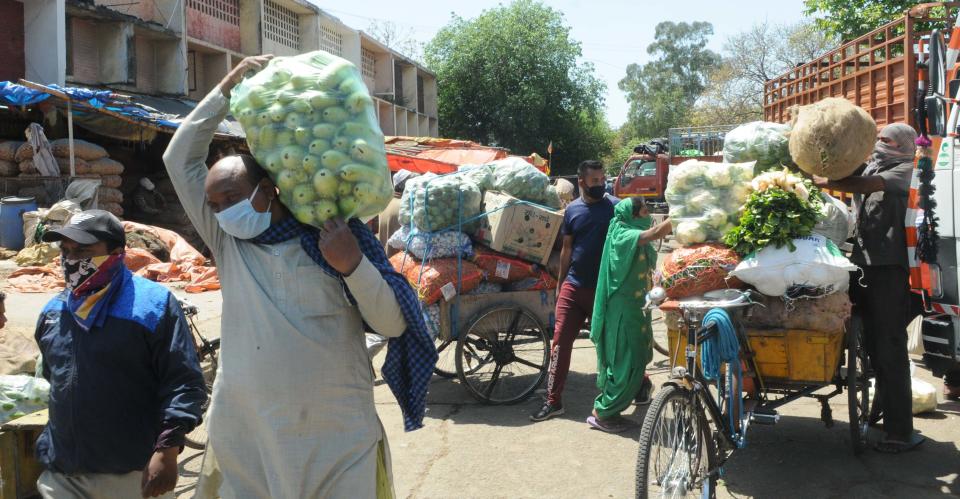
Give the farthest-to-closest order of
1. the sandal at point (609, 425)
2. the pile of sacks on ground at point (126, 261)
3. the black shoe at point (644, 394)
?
the pile of sacks on ground at point (126, 261), the black shoe at point (644, 394), the sandal at point (609, 425)

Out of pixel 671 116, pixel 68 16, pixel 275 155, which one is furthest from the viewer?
pixel 671 116

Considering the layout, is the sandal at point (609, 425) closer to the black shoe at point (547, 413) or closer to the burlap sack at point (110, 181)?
the black shoe at point (547, 413)

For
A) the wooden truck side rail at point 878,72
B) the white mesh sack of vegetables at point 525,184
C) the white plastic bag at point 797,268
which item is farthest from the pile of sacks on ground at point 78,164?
the white plastic bag at point 797,268

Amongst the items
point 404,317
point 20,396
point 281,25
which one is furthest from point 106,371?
point 281,25

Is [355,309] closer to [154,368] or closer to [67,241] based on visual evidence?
[154,368]

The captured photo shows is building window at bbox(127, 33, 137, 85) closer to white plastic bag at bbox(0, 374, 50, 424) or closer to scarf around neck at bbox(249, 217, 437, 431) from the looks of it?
white plastic bag at bbox(0, 374, 50, 424)

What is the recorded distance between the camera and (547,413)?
20.1ft

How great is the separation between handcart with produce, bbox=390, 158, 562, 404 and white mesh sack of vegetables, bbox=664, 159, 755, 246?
1.82 metres

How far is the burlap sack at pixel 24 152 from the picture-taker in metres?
13.9

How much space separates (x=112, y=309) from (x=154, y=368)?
0.85 ft

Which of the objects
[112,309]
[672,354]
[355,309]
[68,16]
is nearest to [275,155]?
[355,309]

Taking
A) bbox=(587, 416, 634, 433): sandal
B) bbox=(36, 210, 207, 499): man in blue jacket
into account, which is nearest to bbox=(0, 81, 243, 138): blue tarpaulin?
bbox=(587, 416, 634, 433): sandal

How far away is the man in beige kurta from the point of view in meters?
2.38

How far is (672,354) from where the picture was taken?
491cm
